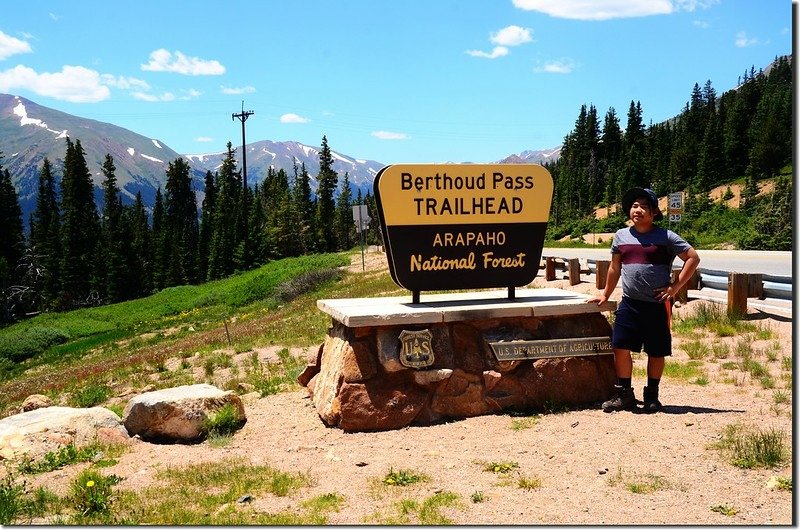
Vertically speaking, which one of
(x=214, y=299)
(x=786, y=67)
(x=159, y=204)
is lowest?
(x=214, y=299)

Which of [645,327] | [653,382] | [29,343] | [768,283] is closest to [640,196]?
[645,327]

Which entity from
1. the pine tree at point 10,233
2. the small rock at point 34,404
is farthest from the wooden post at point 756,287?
the pine tree at point 10,233

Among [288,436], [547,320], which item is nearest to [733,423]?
[547,320]

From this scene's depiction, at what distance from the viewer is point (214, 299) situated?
42.3 meters

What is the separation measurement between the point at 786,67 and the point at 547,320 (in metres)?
138

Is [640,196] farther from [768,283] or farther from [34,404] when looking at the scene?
[34,404]

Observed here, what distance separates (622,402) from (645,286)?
50.2 inches

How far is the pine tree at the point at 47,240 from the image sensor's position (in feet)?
239

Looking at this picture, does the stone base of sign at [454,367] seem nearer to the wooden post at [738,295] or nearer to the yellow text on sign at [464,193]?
the yellow text on sign at [464,193]

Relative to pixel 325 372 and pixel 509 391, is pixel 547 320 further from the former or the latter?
pixel 325 372

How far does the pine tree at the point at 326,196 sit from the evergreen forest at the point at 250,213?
176 mm

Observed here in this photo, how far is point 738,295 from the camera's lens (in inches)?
446

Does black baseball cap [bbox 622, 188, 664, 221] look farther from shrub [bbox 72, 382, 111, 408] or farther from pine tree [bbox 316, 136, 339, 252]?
pine tree [bbox 316, 136, 339, 252]

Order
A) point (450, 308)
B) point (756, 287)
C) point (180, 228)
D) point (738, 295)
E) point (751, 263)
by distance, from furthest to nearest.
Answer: point (180, 228)
point (751, 263)
point (756, 287)
point (738, 295)
point (450, 308)
